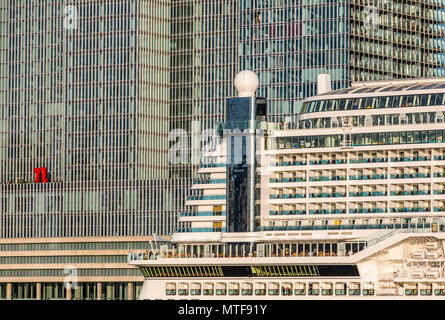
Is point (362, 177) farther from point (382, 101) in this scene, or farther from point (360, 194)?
point (382, 101)

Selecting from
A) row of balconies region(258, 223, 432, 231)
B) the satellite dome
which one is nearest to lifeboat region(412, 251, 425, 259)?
row of balconies region(258, 223, 432, 231)

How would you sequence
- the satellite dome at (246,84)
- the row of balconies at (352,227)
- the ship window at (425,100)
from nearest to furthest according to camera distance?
the row of balconies at (352,227) → the ship window at (425,100) → the satellite dome at (246,84)

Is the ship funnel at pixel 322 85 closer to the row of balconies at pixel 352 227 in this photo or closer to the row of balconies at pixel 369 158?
the row of balconies at pixel 369 158

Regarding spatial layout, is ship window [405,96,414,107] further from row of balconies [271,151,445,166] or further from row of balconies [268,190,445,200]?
row of balconies [268,190,445,200]

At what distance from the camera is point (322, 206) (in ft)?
436

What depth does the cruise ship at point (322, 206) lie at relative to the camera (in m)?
125

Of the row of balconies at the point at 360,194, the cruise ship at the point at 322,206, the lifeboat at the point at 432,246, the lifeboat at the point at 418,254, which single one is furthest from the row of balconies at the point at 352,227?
the row of balconies at the point at 360,194

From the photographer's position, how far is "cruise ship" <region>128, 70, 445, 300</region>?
124688 millimetres

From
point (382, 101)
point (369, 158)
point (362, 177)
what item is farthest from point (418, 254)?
point (382, 101)

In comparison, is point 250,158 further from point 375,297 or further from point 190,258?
point 375,297

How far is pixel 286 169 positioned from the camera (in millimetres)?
135625
